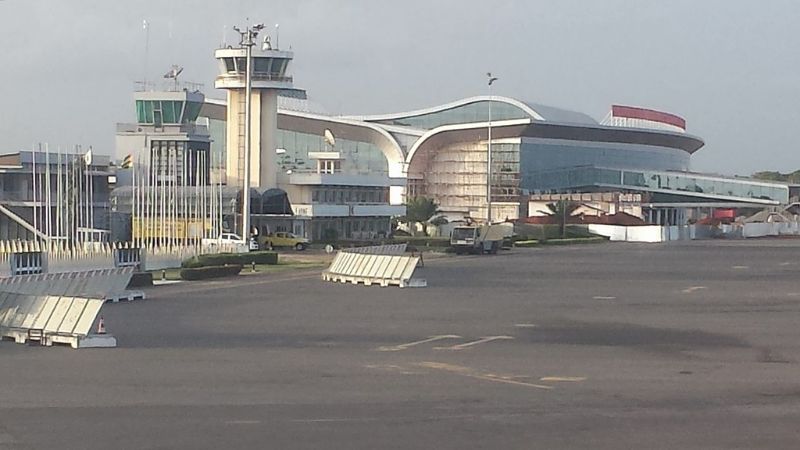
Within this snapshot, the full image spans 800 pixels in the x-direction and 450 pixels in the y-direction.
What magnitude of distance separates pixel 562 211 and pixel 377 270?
5989cm

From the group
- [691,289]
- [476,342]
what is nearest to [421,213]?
[691,289]

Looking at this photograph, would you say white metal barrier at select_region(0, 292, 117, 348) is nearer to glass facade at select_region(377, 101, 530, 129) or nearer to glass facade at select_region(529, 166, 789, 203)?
glass facade at select_region(529, 166, 789, 203)

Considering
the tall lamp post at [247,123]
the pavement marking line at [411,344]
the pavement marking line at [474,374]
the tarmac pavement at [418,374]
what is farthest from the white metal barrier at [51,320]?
the tall lamp post at [247,123]

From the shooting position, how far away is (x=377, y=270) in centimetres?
4469

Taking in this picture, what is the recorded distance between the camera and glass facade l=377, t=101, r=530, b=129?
14275cm

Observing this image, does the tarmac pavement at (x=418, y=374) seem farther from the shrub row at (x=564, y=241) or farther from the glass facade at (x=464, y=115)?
the glass facade at (x=464, y=115)

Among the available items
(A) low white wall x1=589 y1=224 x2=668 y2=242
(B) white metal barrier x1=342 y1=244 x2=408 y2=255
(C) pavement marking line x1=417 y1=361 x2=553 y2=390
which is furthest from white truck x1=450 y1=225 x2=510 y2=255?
(C) pavement marking line x1=417 y1=361 x2=553 y2=390

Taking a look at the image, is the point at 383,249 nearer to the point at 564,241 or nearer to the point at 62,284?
the point at 62,284

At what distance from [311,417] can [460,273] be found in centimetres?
3674

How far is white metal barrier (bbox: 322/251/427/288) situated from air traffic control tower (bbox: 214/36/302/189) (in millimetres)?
40250

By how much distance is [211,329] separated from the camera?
1106 inches

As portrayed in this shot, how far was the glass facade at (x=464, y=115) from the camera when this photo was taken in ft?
468

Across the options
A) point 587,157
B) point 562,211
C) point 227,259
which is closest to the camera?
point 227,259

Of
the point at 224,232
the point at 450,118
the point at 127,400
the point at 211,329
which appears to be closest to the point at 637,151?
the point at 450,118
